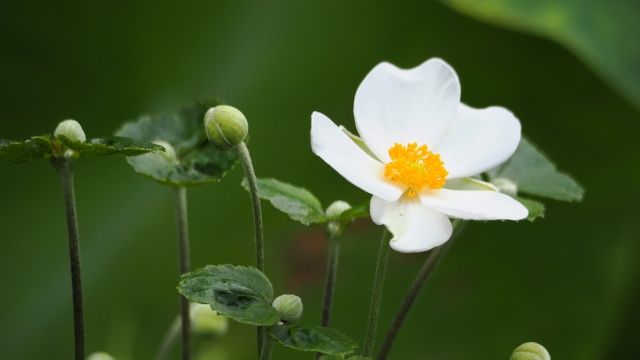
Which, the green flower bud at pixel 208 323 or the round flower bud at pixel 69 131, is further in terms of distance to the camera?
the green flower bud at pixel 208 323

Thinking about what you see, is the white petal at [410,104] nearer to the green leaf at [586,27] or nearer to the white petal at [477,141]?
the white petal at [477,141]

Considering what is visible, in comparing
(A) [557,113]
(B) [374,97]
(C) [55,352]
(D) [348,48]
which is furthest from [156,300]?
(B) [374,97]

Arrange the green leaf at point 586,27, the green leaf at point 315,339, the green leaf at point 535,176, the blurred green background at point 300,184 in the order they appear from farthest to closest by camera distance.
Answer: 1. the blurred green background at point 300,184
2. the green leaf at point 586,27
3. the green leaf at point 535,176
4. the green leaf at point 315,339

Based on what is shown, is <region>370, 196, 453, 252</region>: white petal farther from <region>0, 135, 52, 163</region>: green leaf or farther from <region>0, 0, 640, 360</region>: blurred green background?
<region>0, 0, 640, 360</region>: blurred green background

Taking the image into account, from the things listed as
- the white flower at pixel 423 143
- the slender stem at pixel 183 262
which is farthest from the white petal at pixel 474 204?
the slender stem at pixel 183 262

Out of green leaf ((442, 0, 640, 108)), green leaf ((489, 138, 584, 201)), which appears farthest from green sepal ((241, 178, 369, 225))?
green leaf ((442, 0, 640, 108))

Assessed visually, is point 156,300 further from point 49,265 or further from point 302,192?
point 302,192

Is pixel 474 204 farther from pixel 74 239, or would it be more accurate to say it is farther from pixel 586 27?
pixel 586 27

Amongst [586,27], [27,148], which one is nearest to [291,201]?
[27,148]
